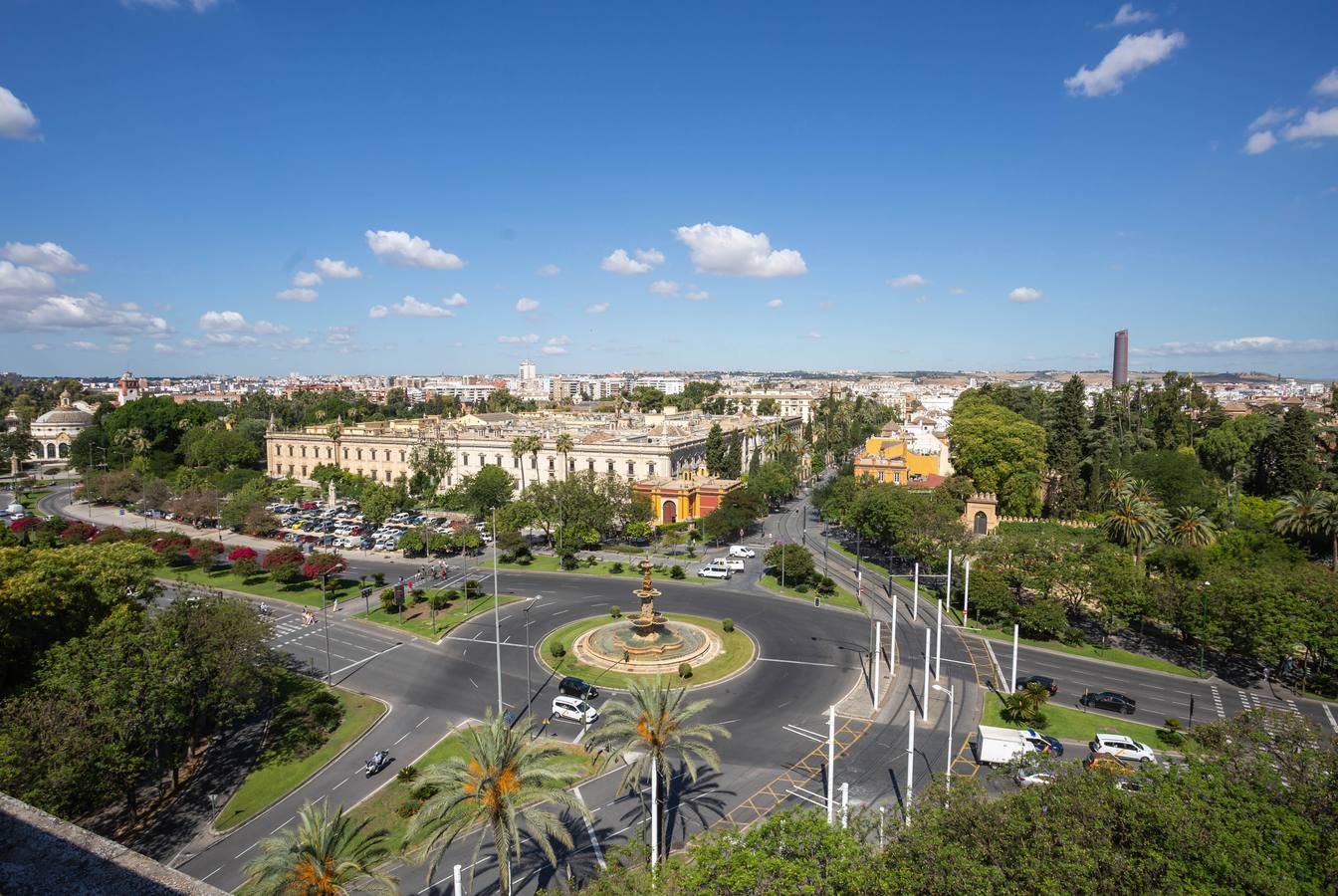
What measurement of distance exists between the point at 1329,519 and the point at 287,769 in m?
66.5

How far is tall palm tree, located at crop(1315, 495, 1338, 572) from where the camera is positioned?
4825 cm

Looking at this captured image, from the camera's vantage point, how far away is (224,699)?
30516 millimetres

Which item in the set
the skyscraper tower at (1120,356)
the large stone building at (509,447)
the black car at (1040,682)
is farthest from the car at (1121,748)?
the skyscraper tower at (1120,356)

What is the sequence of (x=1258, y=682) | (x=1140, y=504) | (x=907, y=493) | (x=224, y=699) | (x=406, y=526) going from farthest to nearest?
(x=406, y=526) < (x=907, y=493) < (x=1140, y=504) < (x=1258, y=682) < (x=224, y=699)

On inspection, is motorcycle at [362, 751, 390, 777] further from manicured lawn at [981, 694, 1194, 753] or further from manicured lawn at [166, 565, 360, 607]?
manicured lawn at [981, 694, 1194, 753]

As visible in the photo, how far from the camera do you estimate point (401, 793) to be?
27.7 m

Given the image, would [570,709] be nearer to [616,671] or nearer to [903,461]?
[616,671]

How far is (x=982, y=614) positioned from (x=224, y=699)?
45.0 metres

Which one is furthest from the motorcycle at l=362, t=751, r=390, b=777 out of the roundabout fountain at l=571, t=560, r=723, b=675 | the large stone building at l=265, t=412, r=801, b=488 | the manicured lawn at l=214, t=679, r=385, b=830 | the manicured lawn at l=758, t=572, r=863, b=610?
the large stone building at l=265, t=412, r=801, b=488

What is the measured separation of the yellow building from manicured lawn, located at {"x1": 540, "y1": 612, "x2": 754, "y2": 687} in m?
37.5

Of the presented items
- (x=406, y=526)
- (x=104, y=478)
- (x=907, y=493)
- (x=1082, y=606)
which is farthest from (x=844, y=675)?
(x=104, y=478)

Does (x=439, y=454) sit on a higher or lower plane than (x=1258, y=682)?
higher

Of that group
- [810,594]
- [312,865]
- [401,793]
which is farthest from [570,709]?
[810,594]

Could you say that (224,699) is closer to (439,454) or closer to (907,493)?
(907,493)
